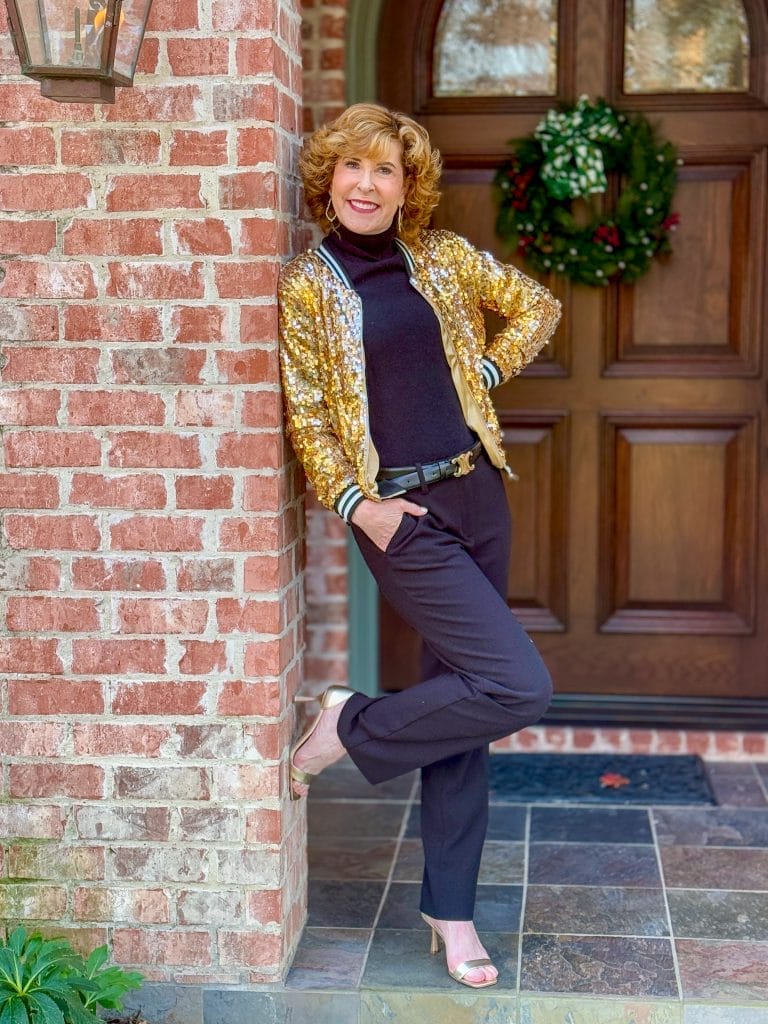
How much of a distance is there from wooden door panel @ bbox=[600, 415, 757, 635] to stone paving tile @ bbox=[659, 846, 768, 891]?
0.94 metres

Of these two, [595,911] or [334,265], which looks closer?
[334,265]

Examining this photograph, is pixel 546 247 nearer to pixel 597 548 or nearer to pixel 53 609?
pixel 597 548

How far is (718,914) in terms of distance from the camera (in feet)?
11.1

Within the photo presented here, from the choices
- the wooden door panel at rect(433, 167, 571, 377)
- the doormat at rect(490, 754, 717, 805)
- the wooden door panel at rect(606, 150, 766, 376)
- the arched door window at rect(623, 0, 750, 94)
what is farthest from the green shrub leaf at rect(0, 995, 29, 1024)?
the arched door window at rect(623, 0, 750, 94)

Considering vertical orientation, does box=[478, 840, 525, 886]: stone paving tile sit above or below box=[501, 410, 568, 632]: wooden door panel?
below

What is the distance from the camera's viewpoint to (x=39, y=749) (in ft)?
9.86

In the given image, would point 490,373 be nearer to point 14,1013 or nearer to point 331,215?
point 331,215

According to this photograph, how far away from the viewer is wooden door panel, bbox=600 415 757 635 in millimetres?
4488

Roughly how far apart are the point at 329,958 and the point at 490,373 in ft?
4.47

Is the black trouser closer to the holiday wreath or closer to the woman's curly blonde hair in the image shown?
the woman's curly blonde hair

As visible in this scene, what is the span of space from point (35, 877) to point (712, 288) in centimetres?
271

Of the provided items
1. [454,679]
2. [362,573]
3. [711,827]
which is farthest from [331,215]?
[711,827]

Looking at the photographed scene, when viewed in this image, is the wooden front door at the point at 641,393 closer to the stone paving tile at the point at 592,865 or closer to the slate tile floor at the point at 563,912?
the slate tile floor at the point at 563,912

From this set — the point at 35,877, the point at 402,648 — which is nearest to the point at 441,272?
the point at 35,877
